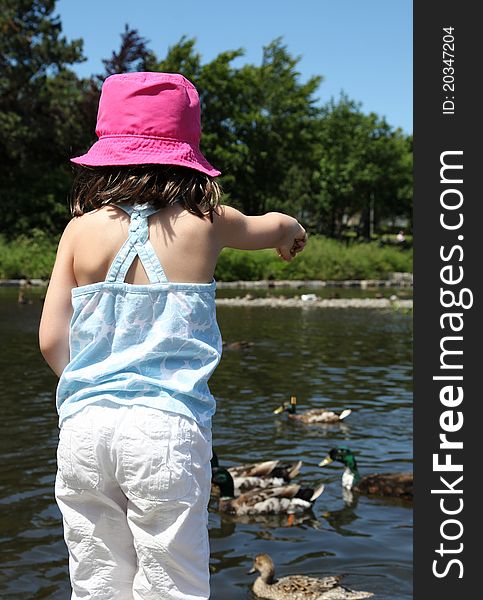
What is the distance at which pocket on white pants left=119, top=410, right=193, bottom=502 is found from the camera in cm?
242

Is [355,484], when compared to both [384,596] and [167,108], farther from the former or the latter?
[167,108]

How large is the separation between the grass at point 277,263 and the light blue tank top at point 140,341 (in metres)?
33.0

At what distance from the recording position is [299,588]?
557cm

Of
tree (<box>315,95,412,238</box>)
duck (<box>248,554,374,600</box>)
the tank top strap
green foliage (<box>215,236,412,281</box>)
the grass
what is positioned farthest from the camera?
tree (<box>315,95,412,238</box>)

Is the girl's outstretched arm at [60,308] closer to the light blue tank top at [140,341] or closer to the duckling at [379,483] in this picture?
the light blue tank top at [140,341]

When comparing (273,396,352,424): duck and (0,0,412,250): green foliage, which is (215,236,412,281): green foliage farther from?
(273,396,352,424): duck

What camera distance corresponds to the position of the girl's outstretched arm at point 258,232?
2684 mm

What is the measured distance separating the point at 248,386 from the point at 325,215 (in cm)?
4543

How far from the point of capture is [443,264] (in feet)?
12.7

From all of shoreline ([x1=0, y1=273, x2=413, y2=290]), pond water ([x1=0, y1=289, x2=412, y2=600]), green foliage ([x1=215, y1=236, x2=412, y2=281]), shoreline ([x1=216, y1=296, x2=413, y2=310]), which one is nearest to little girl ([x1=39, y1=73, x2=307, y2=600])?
pond water ([x1=0, y1=289, x2=412, y2=600])

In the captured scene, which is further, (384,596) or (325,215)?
(325,215)

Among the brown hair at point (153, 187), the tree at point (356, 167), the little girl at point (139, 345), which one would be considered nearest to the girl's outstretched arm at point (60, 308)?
the little girl at point (139, 345)

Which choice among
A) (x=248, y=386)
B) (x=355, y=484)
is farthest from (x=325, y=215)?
(x=355, y=484)

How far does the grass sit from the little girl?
108 ft
